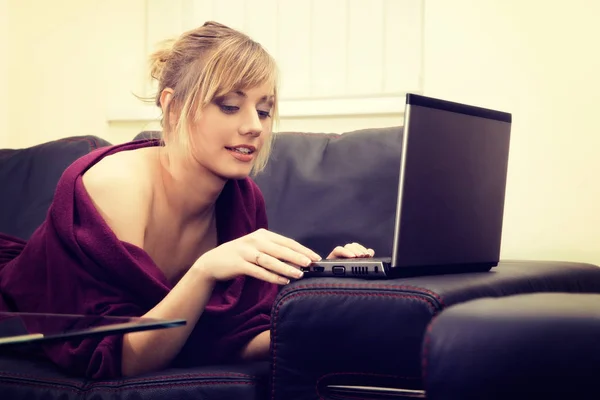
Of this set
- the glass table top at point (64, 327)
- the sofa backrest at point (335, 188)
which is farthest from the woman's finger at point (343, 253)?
the glass table top at point (64, 327)

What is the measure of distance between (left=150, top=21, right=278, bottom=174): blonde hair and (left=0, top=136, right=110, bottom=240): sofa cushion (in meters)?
0.60

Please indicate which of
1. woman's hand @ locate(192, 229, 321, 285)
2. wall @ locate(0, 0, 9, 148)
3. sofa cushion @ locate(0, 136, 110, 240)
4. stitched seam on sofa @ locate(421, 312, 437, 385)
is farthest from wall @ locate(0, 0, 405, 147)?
stitched seam on sofa @ locate(421, 312, 437, 385)

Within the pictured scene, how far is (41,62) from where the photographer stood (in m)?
2.89

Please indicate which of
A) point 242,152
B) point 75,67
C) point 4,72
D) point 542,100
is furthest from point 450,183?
point 4,72

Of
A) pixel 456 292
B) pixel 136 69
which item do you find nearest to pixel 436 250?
pixel 456 292

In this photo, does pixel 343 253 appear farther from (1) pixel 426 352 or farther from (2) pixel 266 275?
(1) pixel 426 352

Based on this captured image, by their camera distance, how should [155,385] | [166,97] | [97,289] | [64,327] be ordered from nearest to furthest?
[64,327] → [155,385] → [97,289] → [166,97]

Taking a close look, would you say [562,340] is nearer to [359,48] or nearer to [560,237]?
[560,237]

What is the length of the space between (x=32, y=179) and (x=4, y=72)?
0.98 m

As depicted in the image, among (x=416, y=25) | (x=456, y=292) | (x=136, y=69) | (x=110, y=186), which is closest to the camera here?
(x=456, y=292)

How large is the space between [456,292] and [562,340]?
0.55 metres

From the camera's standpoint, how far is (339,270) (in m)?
1.17

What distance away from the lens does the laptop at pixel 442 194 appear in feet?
3.62

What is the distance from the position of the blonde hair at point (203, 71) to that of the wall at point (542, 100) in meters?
0.73
